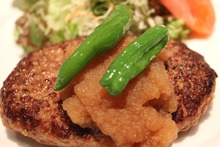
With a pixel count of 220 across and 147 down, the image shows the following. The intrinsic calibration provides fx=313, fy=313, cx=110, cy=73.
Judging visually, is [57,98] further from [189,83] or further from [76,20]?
[76,20]

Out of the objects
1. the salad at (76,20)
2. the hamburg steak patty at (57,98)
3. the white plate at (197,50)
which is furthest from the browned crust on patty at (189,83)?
the salad at (76,20)

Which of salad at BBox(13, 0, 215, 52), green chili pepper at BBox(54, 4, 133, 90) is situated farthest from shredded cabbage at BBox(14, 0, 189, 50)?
green chili pepper at BBox(54, 4, 133, 90)

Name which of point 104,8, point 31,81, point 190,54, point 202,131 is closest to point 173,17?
point 104,8

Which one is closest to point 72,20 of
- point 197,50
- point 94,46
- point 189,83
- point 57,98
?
point 197,50

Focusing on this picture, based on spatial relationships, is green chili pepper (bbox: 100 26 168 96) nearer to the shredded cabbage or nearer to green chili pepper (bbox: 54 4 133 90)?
green chili pepper (bbox: 54 4 133 90)

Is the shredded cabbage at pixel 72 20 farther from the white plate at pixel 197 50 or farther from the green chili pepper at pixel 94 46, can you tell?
the green chili pepper at pixel 94 46

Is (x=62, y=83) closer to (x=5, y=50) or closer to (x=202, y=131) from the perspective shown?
(x=202, y=131)
